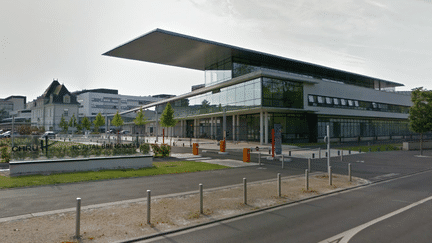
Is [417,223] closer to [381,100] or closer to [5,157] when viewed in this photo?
[5,157]

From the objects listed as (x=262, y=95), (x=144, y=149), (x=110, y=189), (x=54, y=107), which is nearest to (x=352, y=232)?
(x=110, y=189)

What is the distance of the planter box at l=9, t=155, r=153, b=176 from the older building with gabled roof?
241 feet

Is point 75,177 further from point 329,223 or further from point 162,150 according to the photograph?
point 329,223

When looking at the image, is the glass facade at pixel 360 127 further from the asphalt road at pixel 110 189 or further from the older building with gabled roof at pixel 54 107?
the older building with gabled roof at pixel 54 107


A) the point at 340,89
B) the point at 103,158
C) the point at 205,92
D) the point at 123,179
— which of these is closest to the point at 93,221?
the point at 123,179

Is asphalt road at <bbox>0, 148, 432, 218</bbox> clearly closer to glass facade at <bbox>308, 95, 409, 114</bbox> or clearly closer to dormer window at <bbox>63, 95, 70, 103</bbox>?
glass facade at <bbox>308, 95, 409, 114</bbox>

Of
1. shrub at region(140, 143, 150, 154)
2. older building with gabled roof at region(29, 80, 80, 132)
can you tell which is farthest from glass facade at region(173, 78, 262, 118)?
older building with gabled roof at region(29, 80, 80, 132)

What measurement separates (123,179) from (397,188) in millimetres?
12612

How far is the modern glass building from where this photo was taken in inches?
1522

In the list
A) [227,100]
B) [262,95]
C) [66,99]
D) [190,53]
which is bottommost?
[262,95]

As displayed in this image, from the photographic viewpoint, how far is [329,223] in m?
7.53

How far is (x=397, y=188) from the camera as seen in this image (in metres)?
12.2

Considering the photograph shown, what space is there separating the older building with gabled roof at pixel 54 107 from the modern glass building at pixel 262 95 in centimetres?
4389

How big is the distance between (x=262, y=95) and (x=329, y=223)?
104 feet
